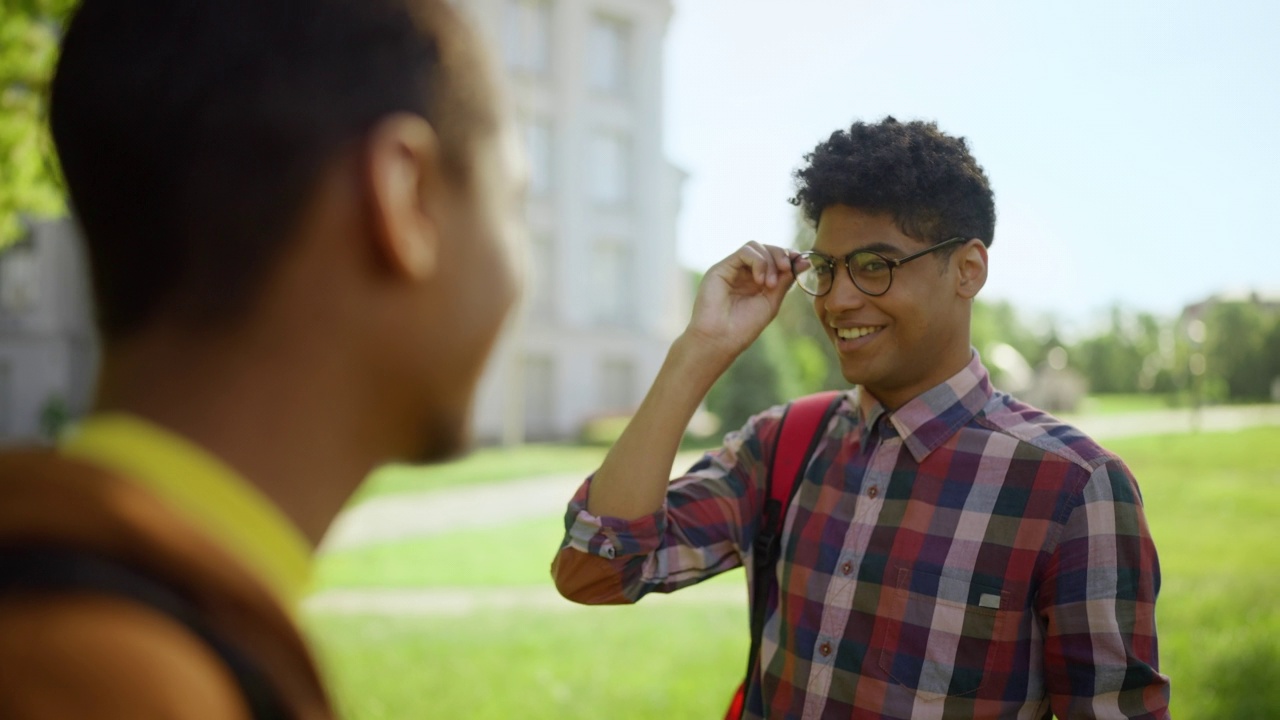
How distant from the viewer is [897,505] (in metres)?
2.23

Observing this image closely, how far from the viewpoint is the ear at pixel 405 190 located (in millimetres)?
898

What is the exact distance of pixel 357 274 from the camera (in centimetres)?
92

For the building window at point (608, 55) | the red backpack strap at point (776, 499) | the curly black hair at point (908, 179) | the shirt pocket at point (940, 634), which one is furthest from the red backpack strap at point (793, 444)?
the building window at point (608, 55)

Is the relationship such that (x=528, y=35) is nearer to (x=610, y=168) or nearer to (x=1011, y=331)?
(x=610, y=168)

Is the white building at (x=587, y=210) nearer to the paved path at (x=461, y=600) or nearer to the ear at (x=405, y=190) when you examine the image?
the paved path at (x=461, y=600)

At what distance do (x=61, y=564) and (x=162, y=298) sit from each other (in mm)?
323

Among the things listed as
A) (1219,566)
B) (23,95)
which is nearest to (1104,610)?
(1219,566)

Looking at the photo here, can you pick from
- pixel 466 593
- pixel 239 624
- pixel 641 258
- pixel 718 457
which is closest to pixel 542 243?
pixel 641 258

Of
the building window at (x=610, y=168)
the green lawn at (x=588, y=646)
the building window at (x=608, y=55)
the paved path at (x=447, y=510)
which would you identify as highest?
the building window at (x=608, y=55)

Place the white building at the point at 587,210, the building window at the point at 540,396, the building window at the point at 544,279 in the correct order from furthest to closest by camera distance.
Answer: the building window at the point at 540,396
the building window at the point at 544,279
the white building at the point at 587,210

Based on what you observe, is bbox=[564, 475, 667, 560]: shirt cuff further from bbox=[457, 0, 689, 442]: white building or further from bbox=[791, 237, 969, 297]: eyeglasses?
bbox=[457, 0, 689, 442]: white building

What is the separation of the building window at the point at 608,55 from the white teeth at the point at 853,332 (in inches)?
1092

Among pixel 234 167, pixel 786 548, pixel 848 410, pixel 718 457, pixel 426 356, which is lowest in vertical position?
pixel 786 548

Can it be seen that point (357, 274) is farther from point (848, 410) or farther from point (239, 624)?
point (848, 410)
